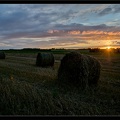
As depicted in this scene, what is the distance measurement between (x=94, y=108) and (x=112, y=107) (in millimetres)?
502

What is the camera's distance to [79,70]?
26.0 feet

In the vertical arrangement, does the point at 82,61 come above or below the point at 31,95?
above

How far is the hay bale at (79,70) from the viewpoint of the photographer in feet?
25.8

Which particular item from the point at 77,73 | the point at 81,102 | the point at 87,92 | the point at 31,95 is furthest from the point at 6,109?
the point at 77,73

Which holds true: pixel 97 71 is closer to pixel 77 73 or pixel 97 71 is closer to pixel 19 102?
pixel 77 73

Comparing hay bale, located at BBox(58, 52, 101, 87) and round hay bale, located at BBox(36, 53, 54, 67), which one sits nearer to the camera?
hay bale, located at BBox(58, 52, 101, 87)

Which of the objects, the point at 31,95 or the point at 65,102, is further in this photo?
the point at 31,95

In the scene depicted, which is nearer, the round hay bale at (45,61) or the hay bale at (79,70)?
the hay bale at (79,70)

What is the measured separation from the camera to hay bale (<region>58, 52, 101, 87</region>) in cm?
787

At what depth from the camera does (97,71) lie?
837 cm

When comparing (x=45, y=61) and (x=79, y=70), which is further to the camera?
(x=45, y=61)
